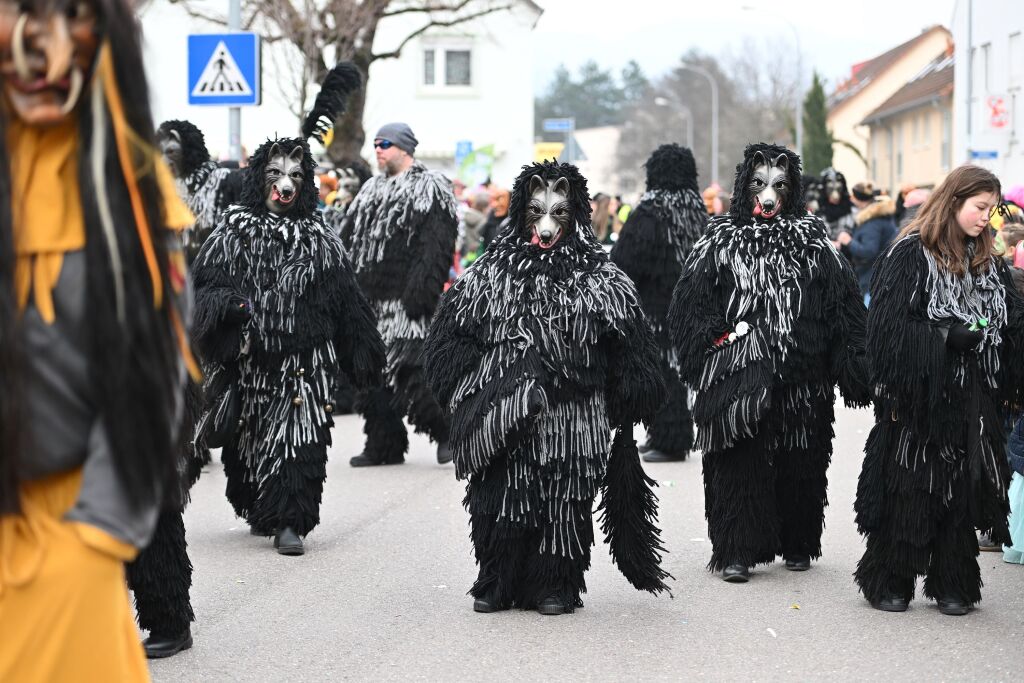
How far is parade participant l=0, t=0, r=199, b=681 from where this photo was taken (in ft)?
9.26

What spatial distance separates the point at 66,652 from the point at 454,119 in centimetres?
4327

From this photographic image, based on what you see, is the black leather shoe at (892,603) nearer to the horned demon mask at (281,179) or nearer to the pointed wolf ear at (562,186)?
the pointed wolf ear at (562,186)

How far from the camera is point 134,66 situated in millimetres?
2920

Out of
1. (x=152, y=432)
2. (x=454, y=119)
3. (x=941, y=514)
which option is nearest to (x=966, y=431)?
(x=941, y=514)

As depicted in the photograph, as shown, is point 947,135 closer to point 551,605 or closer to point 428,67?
point 428,67

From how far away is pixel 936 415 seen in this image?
687 centimetres

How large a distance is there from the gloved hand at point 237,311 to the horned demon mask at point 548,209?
1.62 meters

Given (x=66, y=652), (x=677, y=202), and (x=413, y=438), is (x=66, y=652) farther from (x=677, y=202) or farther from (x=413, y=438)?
(x=413, y=438)

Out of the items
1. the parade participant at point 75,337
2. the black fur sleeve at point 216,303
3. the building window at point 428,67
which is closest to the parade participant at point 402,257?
the black fur sleeve at point 216,303

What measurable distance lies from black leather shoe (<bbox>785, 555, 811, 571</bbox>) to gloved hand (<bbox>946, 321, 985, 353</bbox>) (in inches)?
65.3

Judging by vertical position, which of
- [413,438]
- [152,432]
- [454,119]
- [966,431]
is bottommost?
[413,438]

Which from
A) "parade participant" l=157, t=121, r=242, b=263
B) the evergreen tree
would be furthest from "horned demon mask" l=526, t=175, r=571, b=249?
the evergreen tree

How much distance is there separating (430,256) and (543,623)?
4.61 metres

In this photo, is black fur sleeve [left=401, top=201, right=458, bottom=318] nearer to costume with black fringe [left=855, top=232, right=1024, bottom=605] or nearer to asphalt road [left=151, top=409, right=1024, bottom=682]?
asphalt road [left=151, top=409, right=1024, bottom=682]
